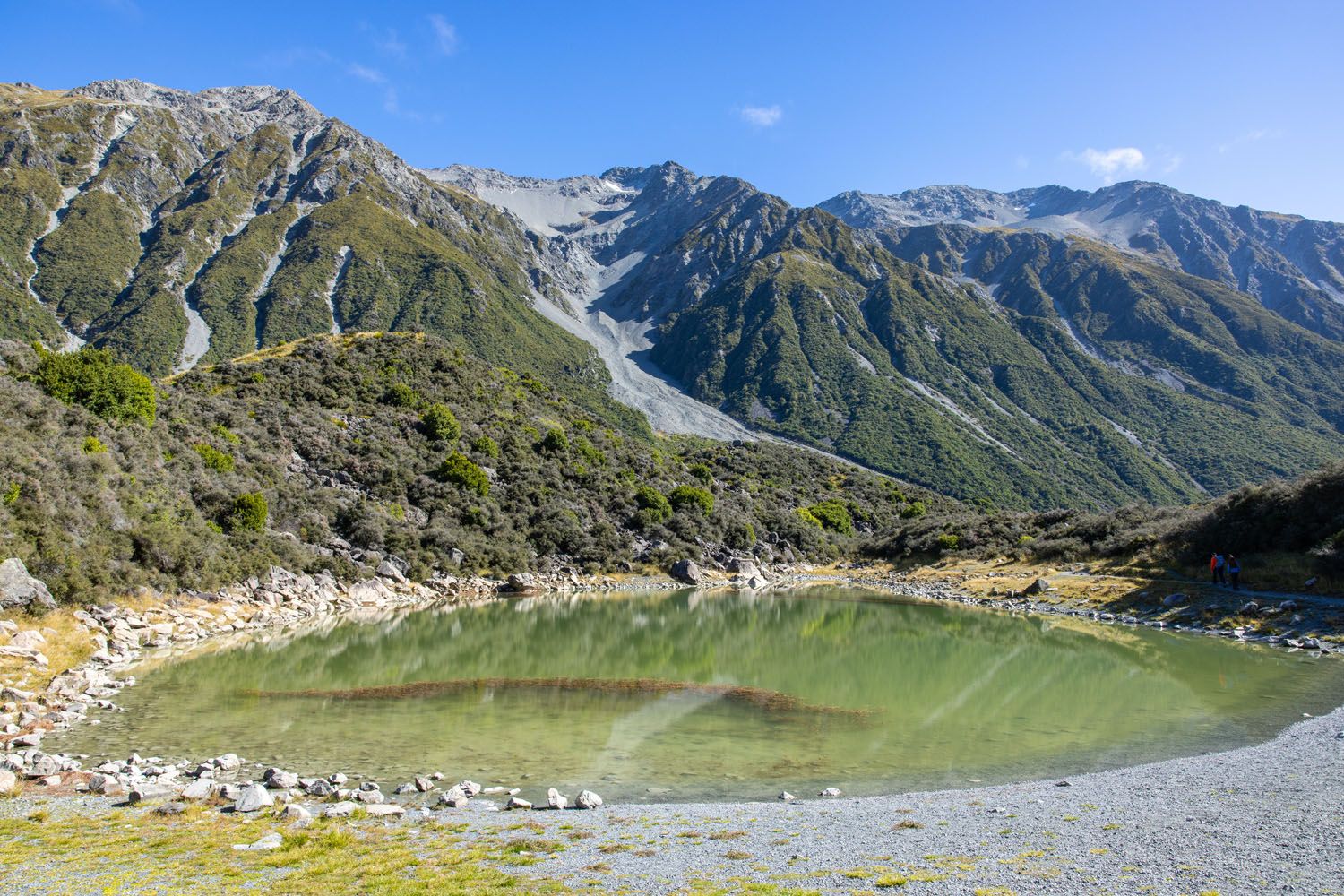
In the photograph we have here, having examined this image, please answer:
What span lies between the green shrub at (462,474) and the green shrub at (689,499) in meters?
17.1

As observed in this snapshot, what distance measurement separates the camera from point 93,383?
31.3m

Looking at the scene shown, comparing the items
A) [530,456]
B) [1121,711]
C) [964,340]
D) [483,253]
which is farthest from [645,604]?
[483,253]

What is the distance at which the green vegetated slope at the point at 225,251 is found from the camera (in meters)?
123

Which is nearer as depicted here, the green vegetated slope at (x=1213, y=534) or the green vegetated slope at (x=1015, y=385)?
the green vegetated slope at (x=1213, y=534)

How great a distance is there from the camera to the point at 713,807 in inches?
413

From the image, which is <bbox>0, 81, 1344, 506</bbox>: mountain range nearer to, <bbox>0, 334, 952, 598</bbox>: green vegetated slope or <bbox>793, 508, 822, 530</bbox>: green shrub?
<bbox>793, 508, 822, 530</bbox>: green shrub

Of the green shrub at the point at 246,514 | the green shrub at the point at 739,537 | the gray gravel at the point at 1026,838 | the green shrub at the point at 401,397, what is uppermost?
the green shrub at the point at 401,397

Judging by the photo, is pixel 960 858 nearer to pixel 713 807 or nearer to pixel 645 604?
pixel 713 807

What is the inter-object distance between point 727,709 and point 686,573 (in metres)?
34.9

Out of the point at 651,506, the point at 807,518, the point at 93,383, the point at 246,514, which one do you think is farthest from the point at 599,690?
the point at 807,518

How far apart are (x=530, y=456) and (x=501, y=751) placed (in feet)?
142

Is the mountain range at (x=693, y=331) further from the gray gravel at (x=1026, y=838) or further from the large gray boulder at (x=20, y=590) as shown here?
the gray gravel at (x=1026, y=838)

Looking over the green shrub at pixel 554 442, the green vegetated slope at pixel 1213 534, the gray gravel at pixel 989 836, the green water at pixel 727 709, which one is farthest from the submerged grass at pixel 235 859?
the green shrub at pixel 554 442

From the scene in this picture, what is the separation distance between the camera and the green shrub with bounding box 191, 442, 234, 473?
3606 cm
